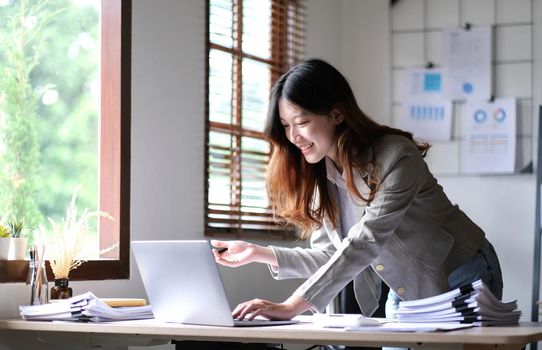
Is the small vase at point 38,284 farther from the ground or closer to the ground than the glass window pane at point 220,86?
closer to the ground

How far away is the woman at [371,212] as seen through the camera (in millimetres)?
2209

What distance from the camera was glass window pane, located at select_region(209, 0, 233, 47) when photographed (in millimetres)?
3938

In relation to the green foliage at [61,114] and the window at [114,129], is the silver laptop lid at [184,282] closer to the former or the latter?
the window at [114,129]

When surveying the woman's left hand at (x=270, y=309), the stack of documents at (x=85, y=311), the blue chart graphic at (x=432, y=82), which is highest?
the blue chart graphic at (x=432, y=82)

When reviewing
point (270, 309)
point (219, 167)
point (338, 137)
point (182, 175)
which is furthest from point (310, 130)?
point (219, 167)

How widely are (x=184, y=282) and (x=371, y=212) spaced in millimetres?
473

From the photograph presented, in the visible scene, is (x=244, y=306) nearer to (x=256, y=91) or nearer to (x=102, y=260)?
(x=102, y=260)

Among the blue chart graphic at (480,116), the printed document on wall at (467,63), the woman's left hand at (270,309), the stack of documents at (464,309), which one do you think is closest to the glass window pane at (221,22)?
the printed document on wall at (467,63)

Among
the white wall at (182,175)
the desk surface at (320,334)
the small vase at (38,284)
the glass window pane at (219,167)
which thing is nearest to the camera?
the desk surface at (320,334)

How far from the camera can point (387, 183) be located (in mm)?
2264

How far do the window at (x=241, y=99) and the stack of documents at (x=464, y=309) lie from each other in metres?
1.89

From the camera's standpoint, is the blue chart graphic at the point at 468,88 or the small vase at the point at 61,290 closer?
the small vase at the point at 61,290

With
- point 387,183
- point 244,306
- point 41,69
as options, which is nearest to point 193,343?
point 244,306

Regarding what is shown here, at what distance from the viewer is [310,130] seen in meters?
2.37
